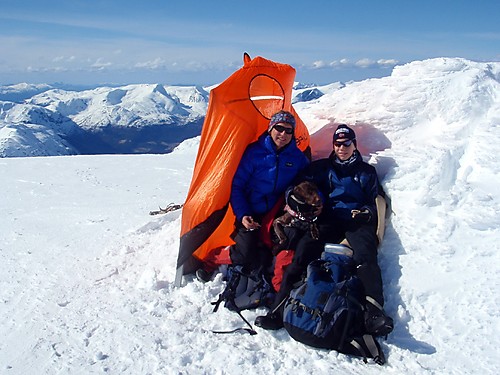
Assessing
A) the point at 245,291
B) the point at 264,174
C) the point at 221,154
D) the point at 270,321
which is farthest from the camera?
the point at 221,154

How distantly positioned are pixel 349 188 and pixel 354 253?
2.11 ft

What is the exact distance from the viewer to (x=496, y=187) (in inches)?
147

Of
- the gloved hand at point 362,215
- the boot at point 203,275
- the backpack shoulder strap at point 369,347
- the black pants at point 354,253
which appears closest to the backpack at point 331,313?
the backpack shoulder strap at point 369,347

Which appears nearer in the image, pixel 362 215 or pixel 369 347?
pixel 369 347

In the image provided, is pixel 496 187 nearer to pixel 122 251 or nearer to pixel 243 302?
pixel 243 302

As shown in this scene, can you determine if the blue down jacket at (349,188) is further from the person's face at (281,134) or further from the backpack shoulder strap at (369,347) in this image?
the backpack shoulder strap at (369,347)

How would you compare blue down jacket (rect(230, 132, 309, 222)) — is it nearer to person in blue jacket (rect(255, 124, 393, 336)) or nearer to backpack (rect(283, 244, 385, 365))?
person in blue jacket (rect(255, 124, 393, 336))

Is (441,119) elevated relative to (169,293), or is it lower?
elevated

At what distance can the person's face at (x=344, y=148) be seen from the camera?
13.0 ft

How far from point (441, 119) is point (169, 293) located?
3.36 m

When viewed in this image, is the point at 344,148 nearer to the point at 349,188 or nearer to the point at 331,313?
the point at 349,188

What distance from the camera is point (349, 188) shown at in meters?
3.96

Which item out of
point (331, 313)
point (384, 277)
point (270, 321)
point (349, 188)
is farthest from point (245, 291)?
point (349, 188)

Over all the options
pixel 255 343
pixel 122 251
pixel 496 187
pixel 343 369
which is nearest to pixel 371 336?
pixel 343 369
